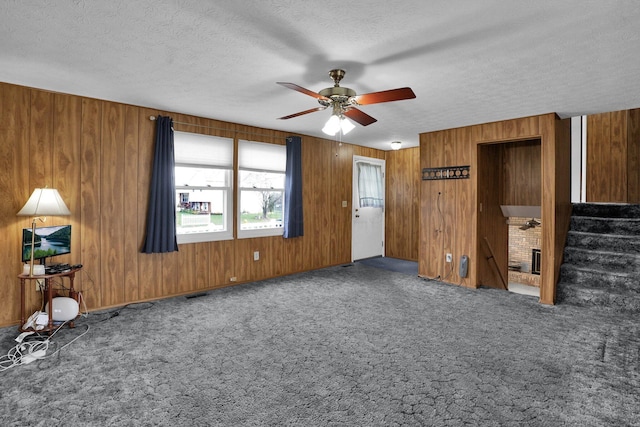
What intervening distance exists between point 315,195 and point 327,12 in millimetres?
4079

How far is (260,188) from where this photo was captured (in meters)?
5.33

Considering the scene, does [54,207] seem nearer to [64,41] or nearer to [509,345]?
[64,41]

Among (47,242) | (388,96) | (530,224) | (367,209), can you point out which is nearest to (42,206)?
(47,242)

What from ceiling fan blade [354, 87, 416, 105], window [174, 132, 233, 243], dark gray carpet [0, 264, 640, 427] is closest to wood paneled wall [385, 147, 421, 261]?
dark gray carpet [0, 264, 640, 427]

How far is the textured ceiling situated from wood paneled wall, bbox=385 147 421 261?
10.4 feet

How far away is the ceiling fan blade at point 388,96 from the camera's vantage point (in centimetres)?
246

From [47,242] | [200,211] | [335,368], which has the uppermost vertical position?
[200,211]

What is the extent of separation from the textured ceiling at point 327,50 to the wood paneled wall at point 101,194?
0.29 meters

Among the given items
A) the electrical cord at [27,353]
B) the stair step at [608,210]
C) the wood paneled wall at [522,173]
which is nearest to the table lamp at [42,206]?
the electrical cord at [27,353]

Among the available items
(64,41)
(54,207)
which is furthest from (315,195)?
(64,41)

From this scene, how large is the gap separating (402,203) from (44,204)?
6.03 metres

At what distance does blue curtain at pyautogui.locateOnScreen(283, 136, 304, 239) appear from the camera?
5512 mm

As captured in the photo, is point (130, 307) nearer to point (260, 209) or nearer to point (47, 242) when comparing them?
point (47, 242)

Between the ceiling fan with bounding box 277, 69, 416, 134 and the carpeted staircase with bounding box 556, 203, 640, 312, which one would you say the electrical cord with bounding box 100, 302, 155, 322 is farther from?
the carpeted staircase with bounding box 556, 203, 640, 312
